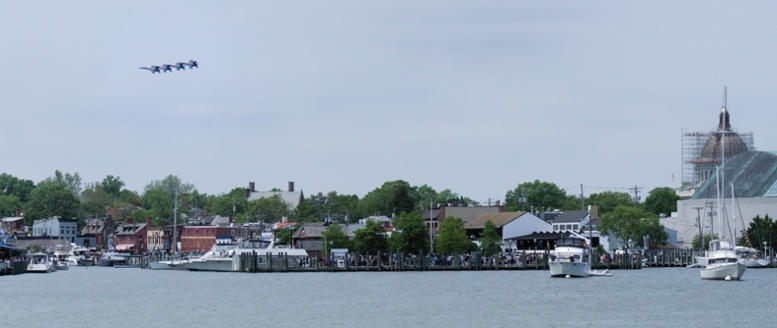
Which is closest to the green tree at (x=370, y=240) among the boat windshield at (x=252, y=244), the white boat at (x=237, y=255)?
the white boat at (x=237, y=255)

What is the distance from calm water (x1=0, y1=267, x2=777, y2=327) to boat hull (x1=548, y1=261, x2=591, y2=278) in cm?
231

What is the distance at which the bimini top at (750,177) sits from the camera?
184 metres

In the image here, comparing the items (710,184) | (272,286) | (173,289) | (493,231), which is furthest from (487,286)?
(710,184)

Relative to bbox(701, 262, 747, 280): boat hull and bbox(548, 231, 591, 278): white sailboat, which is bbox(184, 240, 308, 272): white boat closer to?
bbox(548, 231, 591, 278): white sailboat

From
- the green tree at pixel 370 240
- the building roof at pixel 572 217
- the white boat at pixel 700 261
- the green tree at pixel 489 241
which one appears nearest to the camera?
the white boat at pixel 700 261

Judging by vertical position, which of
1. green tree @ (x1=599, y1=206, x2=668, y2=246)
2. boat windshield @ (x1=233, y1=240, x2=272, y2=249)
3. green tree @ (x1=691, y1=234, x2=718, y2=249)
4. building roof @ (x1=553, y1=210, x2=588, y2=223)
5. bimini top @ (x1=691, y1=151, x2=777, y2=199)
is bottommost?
boat windshield @ (x1=233, y1=240, x2=272, y2=249)

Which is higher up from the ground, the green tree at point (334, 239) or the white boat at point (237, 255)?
the green tree at point (334, 239)

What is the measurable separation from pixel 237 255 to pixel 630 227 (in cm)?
5625

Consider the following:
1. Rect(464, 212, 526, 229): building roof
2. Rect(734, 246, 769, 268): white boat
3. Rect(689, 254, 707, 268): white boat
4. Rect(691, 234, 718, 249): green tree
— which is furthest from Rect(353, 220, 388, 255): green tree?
Rect(691, 234, 718, 249): green tree

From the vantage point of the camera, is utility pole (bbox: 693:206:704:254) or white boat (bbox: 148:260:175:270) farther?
utility pole (bbox: 693:206:704:254)

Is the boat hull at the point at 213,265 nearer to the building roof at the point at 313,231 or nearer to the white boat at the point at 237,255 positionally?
the white boat at the point at 237,255

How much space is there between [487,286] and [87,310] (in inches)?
1389

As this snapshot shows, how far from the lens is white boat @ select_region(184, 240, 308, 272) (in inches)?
5797

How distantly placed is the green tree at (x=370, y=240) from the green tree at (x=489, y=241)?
15783 millimetres
